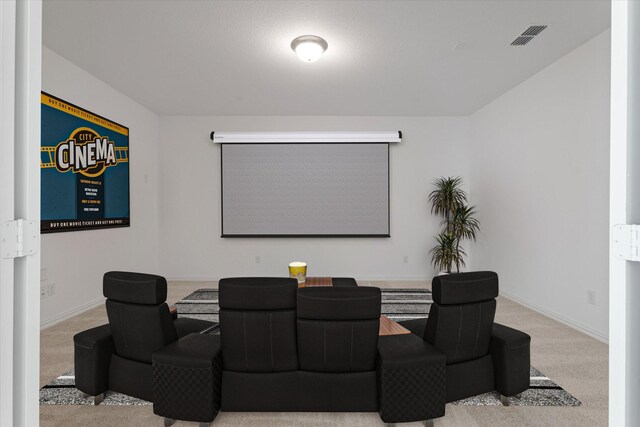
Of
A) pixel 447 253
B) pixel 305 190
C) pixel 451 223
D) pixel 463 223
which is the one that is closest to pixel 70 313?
pixel 305 190

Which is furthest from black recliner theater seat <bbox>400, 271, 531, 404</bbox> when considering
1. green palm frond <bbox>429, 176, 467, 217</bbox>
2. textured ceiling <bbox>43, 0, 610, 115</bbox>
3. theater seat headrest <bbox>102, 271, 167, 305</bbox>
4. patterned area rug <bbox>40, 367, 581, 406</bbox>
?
green palm frond <bbox>429, 176, 467, 217</bbox>

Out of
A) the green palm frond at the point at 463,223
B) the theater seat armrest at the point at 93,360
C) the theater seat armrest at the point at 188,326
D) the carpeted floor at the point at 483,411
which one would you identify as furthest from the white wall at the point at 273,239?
the theater seat armrest at the point at 93,360

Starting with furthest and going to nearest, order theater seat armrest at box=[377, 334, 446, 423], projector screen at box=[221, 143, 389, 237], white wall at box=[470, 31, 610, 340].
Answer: projector screen at box=[221, 143, 389, 237] < white wall at box=[470, 31, 610, 340] < theater seat armrest at box=[377, 334, 446, 423]

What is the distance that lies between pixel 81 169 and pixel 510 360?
4.86 meters

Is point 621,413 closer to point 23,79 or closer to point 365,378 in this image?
point 365,378

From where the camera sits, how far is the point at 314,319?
5.76ft

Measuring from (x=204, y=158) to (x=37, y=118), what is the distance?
17.6ft

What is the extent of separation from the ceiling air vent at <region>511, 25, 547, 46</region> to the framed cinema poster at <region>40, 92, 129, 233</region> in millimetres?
4974

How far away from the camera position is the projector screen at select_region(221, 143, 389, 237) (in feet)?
19.5

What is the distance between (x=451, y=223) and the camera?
18.7ft

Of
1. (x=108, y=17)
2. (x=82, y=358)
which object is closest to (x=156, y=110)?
(x=108, y=17)

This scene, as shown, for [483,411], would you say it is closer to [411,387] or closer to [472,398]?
[472,398]

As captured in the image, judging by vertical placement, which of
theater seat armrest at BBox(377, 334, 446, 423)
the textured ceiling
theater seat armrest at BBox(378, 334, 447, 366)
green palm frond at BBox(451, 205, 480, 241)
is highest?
the textured ceiling

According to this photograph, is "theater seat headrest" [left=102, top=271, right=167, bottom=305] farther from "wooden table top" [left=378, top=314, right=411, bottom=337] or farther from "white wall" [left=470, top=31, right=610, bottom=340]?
"white wall" [left=470, top=31, right=610, bottom=340]
